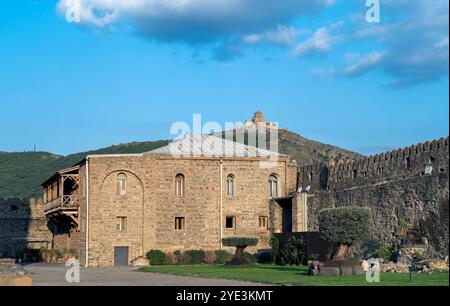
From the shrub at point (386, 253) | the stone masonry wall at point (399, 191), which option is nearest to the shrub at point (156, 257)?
the stone masonry wall at point (399, 191)

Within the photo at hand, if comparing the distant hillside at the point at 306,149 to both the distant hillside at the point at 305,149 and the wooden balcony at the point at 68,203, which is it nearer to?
the distant hillside at the point at 305,149

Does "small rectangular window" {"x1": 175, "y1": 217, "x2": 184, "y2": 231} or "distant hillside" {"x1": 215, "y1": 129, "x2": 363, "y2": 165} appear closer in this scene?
"small rectangular window" {"x1": 175, "y1": 217, "x2": 184, "y2": 231}

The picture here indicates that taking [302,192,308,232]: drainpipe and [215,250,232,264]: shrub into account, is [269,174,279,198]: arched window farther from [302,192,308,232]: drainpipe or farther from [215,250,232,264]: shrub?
[215,250,232,264]: shrub

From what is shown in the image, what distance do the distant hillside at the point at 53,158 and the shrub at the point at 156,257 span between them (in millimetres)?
37405

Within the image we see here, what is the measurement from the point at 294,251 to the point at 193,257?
25.9 feet

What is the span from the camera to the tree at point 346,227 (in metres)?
29.2

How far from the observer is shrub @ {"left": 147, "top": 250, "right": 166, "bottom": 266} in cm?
4375

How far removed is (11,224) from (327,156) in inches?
1541

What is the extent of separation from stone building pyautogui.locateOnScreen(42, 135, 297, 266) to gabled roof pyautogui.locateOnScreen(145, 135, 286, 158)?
0.06 m

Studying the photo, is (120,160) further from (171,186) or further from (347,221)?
(347,221)

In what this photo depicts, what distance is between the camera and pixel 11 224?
58.2 metres

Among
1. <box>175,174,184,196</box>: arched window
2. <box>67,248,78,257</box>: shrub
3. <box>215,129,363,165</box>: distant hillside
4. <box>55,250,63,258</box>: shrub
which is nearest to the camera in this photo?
<box>175,174,184,196</box>: arched window

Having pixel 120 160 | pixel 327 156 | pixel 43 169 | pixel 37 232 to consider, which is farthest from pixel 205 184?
pixel 43 169

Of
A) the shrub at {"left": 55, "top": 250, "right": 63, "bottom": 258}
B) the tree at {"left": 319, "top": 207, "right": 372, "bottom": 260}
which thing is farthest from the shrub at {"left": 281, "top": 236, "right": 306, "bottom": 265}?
the shrub at {"left": 55, "top": 250, "right": 63, "bottom": 258}
